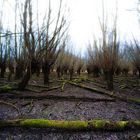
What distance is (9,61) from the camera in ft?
49.8

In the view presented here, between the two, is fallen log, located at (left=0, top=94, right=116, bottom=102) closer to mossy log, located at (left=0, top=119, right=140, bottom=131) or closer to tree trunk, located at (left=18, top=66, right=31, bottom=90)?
tree trunk, located at (left=18, top=66, right=31, bottom=90)

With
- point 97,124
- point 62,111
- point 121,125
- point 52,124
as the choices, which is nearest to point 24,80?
point 62,111

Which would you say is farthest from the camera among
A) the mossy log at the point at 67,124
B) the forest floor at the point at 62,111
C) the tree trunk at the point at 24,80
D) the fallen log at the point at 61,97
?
the tree trunk at the point at 24,80

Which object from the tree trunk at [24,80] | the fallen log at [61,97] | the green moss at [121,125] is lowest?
the green moss at [121,125]

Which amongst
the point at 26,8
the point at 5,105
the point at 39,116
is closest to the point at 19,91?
the point at 5,105

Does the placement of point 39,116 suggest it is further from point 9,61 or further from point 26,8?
point 9,61

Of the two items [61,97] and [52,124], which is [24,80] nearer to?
[61,97]

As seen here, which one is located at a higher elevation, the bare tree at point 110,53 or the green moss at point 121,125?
the bare tree at point 110,53

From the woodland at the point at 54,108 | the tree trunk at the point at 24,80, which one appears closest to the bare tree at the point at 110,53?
the woodland at the point at 54,108

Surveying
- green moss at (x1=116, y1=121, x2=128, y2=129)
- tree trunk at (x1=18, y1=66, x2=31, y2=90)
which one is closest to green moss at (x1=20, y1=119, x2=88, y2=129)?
green moss at (x1=116, y1=121, x2=128, y2=129)

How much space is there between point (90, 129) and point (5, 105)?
3238 millimetres

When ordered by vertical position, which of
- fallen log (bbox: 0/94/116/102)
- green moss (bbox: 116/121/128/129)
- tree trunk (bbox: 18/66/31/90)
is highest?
tree trunk (bbox: 18/66/31/90)

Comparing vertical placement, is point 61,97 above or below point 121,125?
above

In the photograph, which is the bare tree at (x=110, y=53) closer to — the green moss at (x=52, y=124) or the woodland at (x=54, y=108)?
the woodland at (x=54, y=108)
